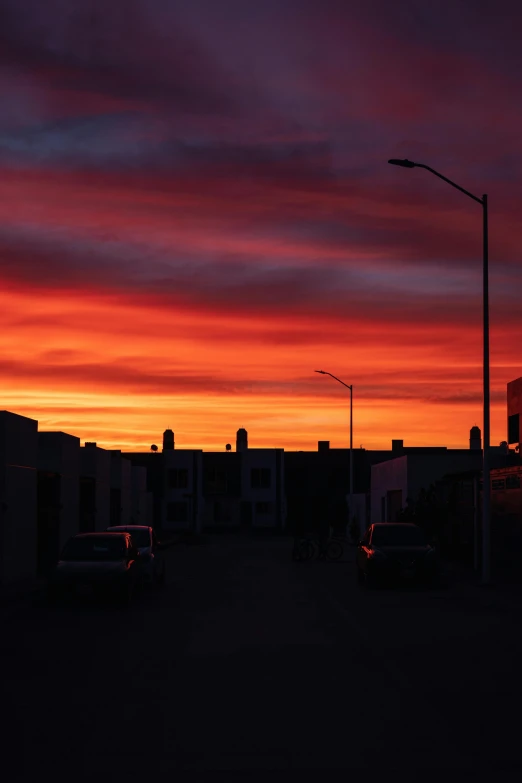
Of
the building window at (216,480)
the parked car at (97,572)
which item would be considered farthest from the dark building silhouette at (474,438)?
the parked car at (97,572)

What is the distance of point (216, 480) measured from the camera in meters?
115

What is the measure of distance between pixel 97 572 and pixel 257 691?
12.5 meters

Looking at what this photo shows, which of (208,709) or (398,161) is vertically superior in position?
(398,161)

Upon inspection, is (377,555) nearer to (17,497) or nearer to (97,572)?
(97,572)

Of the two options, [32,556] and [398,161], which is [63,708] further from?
[32,556]

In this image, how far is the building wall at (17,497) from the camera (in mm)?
31578

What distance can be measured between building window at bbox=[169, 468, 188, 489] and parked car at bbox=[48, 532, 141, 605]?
287 ft

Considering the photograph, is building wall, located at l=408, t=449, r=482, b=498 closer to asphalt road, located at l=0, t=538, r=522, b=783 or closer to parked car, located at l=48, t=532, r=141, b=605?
parked car, located at l=48, t=532, r=141, b=605

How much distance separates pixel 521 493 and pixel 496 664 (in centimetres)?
1832

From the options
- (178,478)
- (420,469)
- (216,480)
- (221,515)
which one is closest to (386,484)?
(420,469)

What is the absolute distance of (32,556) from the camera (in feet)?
118

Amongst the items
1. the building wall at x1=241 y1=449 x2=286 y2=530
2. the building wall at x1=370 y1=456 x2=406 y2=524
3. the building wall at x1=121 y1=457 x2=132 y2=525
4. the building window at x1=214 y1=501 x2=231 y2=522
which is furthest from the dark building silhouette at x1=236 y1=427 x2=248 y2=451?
the building wall at x1=121 y1=457 x2=132 y2=525

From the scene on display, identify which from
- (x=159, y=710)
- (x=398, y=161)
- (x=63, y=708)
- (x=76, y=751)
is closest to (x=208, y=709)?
(x=159, y=710)

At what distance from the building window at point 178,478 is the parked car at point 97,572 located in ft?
287
